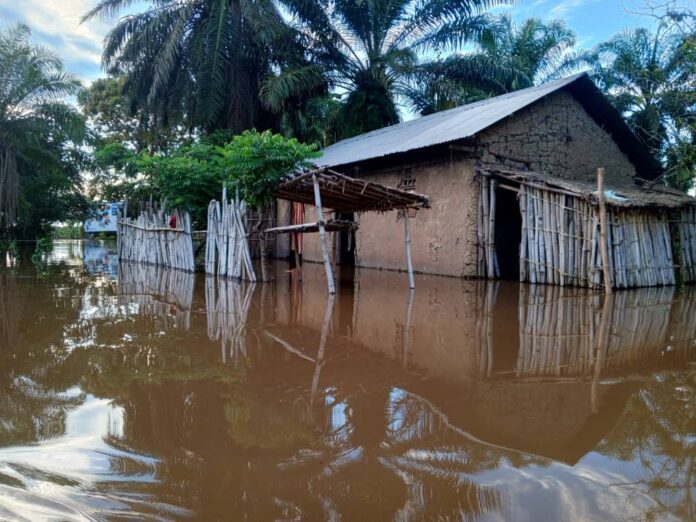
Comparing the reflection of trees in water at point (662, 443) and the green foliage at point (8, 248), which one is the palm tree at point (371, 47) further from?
the reflection of trees in water at point (662, 443)

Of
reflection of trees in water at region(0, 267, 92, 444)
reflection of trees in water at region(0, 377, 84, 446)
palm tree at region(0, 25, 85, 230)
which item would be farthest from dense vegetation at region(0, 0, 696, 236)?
reflection of trees in water at region(0, 377, 84, 446)

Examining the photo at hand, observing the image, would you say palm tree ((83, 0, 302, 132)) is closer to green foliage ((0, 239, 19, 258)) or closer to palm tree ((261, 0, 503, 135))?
palm tree ((261, 0, 503, 135))

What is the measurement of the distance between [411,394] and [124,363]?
7.40 feet

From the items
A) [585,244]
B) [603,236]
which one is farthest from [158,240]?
[603,236]

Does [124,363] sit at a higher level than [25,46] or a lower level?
lower

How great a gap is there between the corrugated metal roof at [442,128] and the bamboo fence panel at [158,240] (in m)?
3.40

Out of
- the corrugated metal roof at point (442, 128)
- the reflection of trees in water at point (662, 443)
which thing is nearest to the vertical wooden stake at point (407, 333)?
the reflection of trees in water at point (662, 443)

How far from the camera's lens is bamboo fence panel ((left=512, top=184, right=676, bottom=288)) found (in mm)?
8836

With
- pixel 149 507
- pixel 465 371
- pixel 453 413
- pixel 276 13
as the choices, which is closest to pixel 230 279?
pixel 465 371

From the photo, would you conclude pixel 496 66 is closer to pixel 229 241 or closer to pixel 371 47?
pixel 371 47

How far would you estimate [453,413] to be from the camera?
319 centimetres

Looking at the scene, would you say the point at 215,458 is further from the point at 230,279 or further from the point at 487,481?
the point at 230,279

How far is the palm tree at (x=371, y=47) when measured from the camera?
17.6 meters

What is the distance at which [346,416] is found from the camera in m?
3.14
